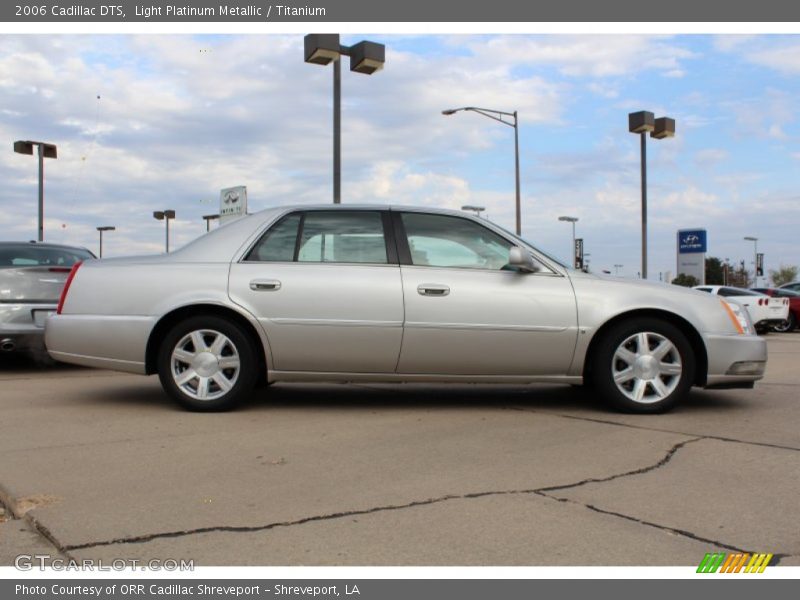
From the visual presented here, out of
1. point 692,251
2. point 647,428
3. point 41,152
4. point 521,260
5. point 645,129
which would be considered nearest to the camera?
point 647,428

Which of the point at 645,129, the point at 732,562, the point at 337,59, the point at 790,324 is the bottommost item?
the point at 732,562

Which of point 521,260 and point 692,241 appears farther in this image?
point 692,241

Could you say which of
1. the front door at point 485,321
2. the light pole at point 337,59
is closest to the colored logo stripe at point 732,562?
the front door at point 485,321

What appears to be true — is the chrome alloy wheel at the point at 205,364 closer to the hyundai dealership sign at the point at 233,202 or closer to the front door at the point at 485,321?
the front door at the point at 485,321

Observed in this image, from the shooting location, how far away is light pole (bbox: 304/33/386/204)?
41.5ft

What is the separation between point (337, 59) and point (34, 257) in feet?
20.6

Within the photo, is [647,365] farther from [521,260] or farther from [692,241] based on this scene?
[692,241]

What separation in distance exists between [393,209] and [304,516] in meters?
3.17

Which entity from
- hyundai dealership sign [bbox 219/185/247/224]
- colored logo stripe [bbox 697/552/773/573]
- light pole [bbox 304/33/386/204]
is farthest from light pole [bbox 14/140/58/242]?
colored logo stripe [bbox 697/552/773/573]

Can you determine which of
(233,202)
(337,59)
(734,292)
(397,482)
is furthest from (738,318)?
(734,292)

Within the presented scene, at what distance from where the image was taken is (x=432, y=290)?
19.1 feet

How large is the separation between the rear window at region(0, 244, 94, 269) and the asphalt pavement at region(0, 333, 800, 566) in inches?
102

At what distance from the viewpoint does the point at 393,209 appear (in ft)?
20.2

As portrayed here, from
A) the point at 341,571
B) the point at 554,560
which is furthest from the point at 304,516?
the point at 554,560
